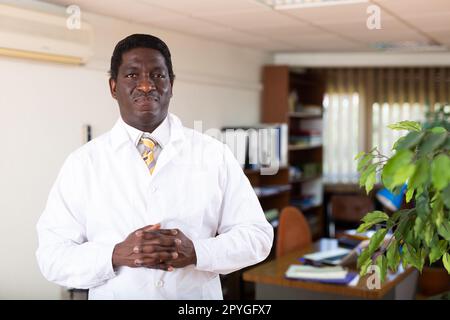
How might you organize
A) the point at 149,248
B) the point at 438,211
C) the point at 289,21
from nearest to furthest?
the point at 438,211 < the point at 149,248 < the point at 289,21

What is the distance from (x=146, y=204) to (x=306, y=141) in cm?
460

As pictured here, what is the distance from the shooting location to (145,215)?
5.93 feet

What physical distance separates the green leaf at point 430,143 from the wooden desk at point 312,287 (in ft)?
6.01

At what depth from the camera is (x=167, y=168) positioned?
6.07ft

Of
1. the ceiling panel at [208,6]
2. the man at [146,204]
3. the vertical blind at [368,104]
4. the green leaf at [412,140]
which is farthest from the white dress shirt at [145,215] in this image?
the vertical blind at [368,104]

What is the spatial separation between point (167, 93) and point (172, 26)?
42.4 inches

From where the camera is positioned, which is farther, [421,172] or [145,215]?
[145,215]

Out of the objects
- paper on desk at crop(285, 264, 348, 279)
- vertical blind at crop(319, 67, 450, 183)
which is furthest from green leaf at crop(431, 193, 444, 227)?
vertical blind at crop(319, 67, 450, 183)

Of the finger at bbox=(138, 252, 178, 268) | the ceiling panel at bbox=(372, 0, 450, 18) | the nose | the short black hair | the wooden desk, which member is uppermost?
the ceiling panel at bbox=(372, 0, 450, 18)

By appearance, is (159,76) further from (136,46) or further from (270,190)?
(270,190)

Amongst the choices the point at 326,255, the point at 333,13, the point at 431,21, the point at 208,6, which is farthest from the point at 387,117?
the point at 208,6

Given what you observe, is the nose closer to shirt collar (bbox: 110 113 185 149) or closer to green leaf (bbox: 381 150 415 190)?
shirt collar (bbox: 110 113 185 149)

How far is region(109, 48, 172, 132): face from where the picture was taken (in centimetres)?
179
